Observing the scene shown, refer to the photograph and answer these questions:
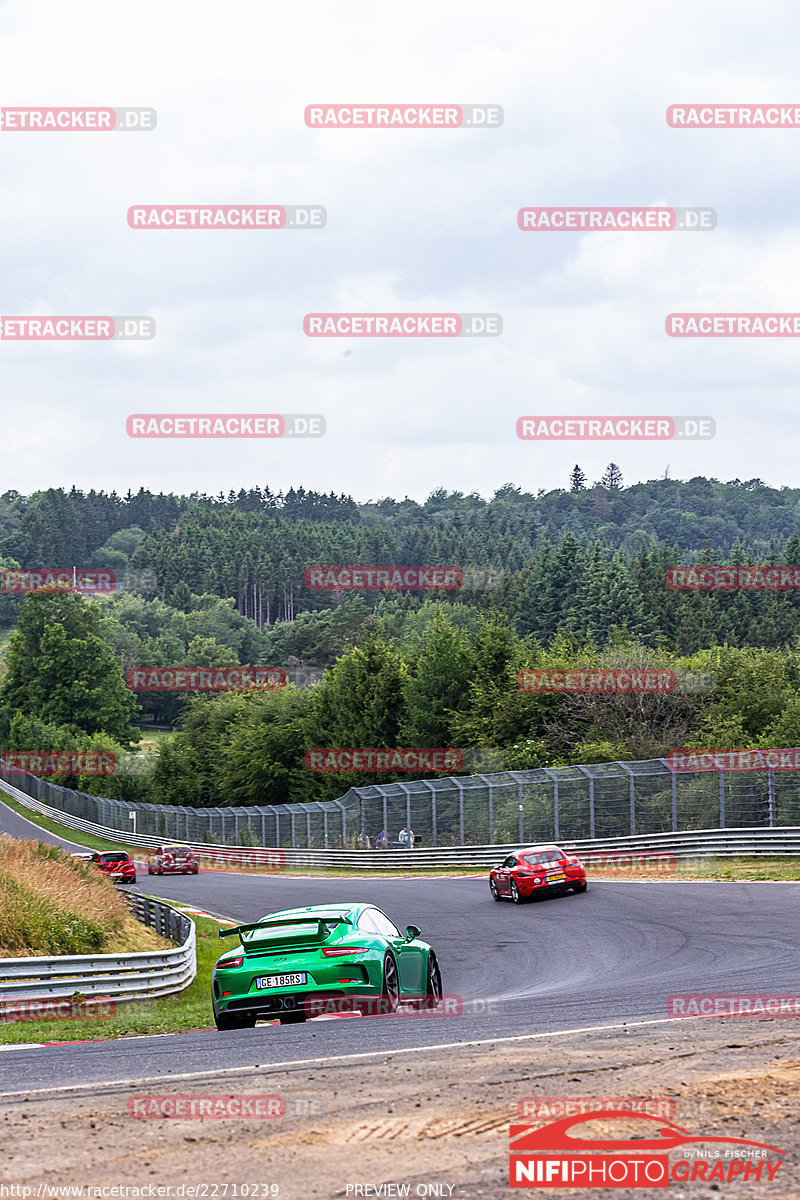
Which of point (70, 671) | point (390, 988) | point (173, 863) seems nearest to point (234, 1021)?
point (390, 988)

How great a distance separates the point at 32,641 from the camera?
435 ft

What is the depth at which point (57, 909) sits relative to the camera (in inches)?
729

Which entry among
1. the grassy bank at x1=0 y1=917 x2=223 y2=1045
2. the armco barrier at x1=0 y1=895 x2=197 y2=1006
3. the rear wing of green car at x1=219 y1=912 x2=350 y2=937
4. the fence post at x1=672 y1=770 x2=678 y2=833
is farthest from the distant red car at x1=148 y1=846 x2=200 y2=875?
the rear wing of green car at x1=219 y1=912 x2=350 y2=937

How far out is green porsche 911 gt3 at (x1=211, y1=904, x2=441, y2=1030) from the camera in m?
11.1

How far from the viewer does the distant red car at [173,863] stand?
51.5 m

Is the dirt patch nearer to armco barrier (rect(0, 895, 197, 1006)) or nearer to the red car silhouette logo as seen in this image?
the red car silhouette logo

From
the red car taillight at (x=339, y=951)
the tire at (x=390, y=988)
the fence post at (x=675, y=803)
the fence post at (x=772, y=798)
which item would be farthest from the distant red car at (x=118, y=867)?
the red car taillight at (x=339, y=951)

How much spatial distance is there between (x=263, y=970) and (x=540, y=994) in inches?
145

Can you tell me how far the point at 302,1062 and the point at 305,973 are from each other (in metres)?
2.74

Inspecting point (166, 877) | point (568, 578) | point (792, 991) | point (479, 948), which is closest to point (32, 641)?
point (568, 578)

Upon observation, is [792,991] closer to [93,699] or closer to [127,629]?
[93,699]

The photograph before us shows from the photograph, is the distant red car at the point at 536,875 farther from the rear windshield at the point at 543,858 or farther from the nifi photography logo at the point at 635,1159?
the nifi photography logo at the point at 635,1159

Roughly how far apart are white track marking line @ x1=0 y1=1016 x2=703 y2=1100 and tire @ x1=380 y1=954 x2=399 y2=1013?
2.10 meters

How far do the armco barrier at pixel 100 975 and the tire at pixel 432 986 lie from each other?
4184mm
